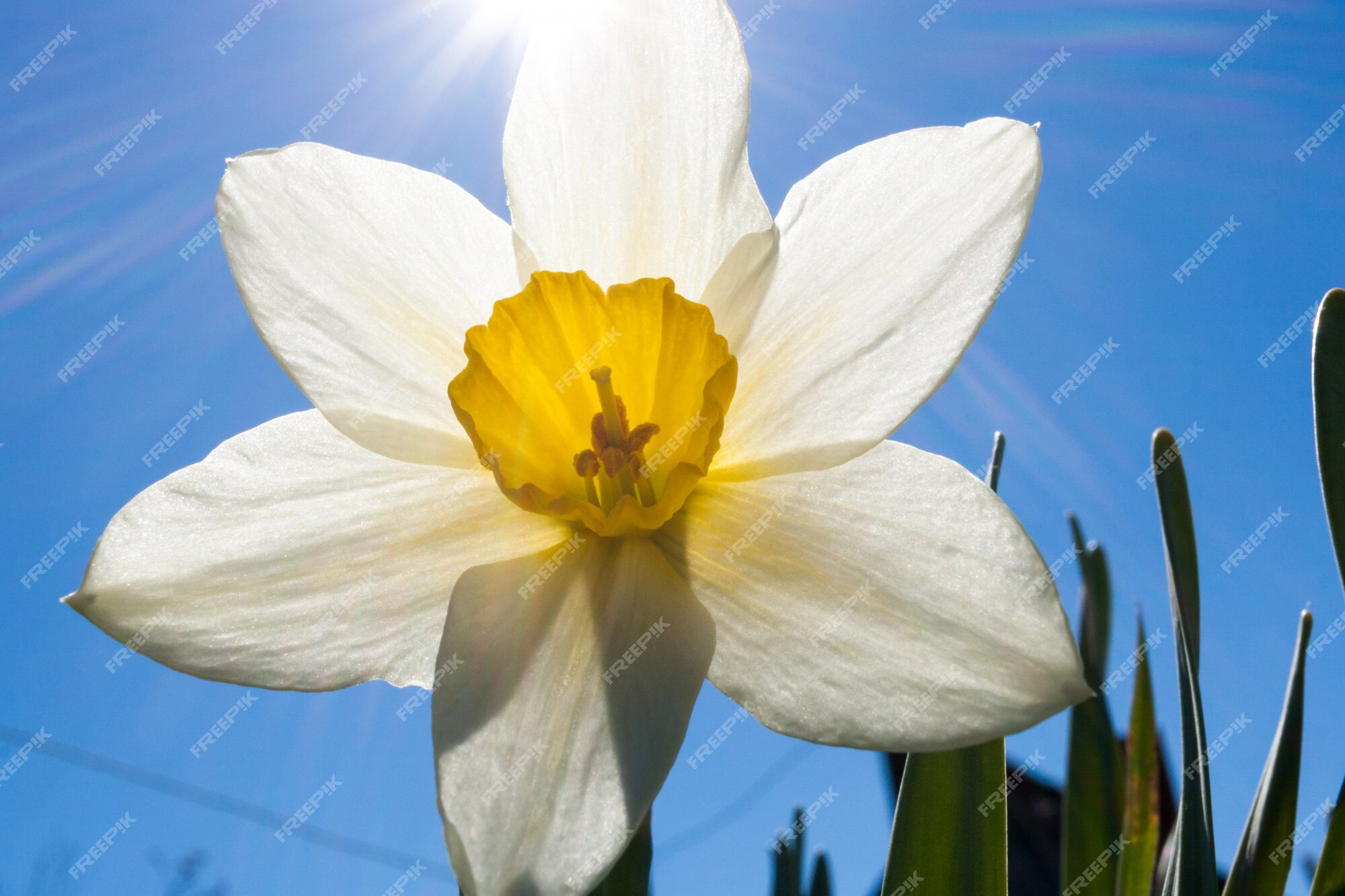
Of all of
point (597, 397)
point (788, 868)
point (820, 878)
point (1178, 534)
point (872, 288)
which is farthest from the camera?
point (820, 878)

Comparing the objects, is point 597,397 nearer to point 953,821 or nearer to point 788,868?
point 953,821

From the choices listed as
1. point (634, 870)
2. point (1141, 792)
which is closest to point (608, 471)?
point (634, 870)

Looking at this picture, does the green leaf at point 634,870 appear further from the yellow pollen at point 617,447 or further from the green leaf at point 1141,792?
the green leaf at point 1141,792

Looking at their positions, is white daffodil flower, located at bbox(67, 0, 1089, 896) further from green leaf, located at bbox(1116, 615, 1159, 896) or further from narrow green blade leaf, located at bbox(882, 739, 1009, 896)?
green leaf, located at bbox(1116, 615, 1159, 896)

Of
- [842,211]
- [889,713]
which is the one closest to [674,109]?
[842,211]

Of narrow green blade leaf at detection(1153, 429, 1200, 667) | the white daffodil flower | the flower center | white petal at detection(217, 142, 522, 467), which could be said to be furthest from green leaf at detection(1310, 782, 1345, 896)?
white petal at detection(217, 142, 522, 467)
